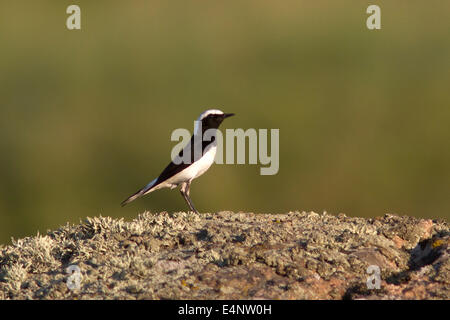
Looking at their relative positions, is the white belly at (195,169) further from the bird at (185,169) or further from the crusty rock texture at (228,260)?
the crusty rock texture at (228,260)

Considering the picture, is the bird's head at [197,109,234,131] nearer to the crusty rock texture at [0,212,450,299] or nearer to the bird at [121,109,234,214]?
the bird at [121,109,234,214]

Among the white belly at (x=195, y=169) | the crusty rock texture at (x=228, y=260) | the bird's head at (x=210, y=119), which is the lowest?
the crusty rock texture at (x=228, y=260)

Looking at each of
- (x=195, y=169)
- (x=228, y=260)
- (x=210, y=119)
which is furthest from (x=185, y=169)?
(x=228, y=260)

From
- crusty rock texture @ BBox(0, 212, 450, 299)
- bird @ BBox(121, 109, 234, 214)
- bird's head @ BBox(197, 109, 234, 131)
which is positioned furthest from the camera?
bird's head @ BBox(197, 109, 234, 131)

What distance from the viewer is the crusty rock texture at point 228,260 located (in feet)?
22.8

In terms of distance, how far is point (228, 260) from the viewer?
24.3 feet

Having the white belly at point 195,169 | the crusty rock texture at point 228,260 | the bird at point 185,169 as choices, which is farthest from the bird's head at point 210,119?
the crusty rock texture at point 228,260

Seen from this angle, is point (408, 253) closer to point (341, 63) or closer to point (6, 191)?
point (6, 191)

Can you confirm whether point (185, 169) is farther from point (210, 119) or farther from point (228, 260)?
point (228, 260)

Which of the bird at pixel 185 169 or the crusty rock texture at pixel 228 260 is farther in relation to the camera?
the bird at pixel 185 169

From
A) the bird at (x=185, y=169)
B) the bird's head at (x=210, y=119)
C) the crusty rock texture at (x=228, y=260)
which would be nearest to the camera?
the crusty rock texture at (x=228, y=260)

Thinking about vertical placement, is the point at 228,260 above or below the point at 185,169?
below

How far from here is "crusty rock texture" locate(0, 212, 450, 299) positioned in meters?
6.94

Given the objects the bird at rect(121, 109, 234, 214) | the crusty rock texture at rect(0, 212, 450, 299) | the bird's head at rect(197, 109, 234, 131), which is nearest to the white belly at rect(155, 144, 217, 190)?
the bird at rect(121, 109, 234, 214)
